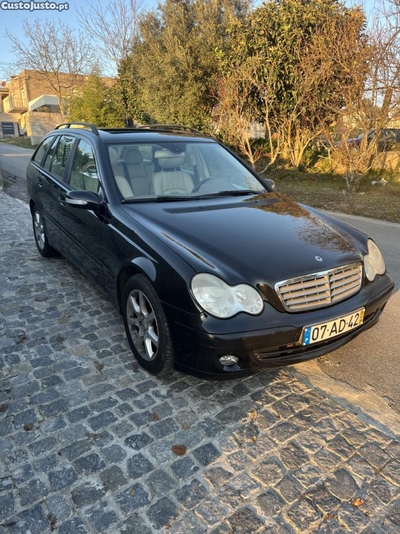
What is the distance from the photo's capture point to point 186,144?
402cm

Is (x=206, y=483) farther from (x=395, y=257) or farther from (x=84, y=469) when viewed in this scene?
(x=395, y=257)

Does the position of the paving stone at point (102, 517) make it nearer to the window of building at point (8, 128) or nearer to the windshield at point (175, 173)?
the windshield at point (175, 173)

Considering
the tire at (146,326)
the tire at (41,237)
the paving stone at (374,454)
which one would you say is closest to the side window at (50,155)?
the tire at (41,237)

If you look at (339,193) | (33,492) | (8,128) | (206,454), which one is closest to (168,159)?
(206,454)

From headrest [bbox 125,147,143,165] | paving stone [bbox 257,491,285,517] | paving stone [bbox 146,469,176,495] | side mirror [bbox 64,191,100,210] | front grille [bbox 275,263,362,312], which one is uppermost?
headrest [bbox 125,147,143,165]

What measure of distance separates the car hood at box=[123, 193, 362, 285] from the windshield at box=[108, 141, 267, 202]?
20 centimetres

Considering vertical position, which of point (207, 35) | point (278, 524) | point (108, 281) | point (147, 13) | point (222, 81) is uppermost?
point (147, 13)

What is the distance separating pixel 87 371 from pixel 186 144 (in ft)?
7.96

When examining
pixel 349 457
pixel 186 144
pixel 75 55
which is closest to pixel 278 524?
pixel 349 457

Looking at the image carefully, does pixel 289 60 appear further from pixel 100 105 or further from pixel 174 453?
pixel 100 105

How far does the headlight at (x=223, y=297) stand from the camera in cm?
231

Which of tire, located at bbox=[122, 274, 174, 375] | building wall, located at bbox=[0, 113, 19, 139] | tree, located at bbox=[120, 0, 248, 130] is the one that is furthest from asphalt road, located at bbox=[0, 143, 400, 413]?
building wall, located at bbox=[0, 113, 19, 139]

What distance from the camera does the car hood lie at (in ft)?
8.02

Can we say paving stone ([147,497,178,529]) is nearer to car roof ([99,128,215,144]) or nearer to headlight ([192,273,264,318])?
headlight ([192,273,264,318])
